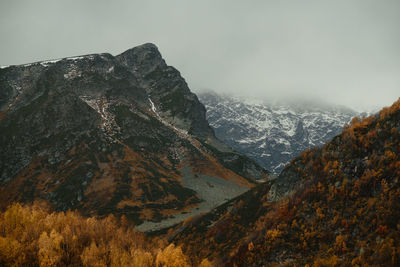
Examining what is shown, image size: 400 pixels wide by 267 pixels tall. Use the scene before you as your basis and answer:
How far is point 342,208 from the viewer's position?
24359mm

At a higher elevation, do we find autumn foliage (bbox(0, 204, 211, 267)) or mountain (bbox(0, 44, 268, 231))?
mountain (bbox(0, 44, 268, 231))

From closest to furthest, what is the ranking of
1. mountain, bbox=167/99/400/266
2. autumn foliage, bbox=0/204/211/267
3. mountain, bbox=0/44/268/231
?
mountain, bbox=167/99/400/266 < autumn foliage, bbox=0/204/211/267 < mountain, bbox=0/44/268/231

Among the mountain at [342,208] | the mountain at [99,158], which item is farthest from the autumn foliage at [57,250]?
the mountain at [99,158]

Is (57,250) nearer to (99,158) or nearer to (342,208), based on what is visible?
(342,208)

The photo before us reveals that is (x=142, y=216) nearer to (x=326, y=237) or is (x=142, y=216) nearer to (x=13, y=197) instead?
(x=13, y=197)

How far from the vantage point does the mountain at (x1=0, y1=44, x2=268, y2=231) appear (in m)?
105

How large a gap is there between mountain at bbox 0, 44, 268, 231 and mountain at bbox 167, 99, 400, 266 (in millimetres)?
63635

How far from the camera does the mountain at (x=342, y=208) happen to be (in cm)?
1995

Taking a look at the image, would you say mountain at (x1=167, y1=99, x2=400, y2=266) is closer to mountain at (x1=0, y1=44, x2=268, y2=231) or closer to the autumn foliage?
the autumn foliage

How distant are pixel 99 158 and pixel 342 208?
4920 inches

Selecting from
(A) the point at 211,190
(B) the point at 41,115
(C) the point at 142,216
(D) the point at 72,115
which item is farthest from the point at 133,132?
(C) the point at 142,216

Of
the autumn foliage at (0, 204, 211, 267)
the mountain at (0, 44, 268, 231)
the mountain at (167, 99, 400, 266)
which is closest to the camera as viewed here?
the mountain at (167, 99, 400, 266)

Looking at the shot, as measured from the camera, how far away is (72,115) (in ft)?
497

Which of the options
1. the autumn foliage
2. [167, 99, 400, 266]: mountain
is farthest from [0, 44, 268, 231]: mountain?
[167, 99, 400, 266]: mountain
